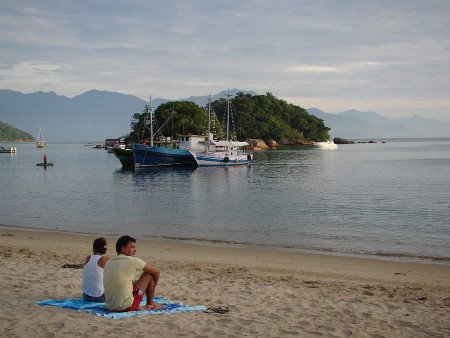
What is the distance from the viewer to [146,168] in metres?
68.4

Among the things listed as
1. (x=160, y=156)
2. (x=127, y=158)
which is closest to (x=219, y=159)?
(x=160, y=156)

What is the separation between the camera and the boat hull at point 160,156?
6931 cm

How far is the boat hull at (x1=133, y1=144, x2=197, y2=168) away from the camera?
6931cm

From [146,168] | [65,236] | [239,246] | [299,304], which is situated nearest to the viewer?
[299,304]

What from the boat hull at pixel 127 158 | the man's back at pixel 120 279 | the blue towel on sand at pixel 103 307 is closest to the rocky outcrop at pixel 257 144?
the boat hull at pixel 127 158

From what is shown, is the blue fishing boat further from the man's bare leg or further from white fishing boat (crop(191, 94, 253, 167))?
the man's bare leg

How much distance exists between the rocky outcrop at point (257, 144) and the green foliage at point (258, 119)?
12.2ft

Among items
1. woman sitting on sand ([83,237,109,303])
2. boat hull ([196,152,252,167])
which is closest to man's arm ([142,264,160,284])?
woman sitting on sand ([83,237,109,303])

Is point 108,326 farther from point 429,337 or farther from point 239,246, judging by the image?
point 239,246

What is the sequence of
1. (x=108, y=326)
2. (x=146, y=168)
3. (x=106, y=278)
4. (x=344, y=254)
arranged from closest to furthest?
(x=108, y=326), (x=106, y=278), (x=344, y=254), (x=146, y=168)

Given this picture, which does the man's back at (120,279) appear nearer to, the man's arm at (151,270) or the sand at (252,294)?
the man's arm at (151,270)

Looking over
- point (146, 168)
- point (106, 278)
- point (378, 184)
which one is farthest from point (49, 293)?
point (146, 168)

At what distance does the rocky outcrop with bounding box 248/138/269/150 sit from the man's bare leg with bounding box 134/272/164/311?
454 ft

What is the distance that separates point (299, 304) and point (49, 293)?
4845mm
